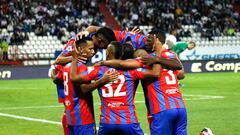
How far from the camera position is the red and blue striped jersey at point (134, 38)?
10468 mm

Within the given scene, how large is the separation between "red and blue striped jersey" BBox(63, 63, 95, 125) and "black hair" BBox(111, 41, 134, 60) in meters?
0.53

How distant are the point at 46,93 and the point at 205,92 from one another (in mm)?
6378

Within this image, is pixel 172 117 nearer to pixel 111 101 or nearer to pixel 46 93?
pixel 111 101

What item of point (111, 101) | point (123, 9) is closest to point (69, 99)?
point (111, 101)

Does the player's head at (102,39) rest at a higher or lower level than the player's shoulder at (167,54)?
higher

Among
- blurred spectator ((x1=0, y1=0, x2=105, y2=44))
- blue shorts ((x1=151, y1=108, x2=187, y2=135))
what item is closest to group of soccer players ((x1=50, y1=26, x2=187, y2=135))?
blue shorts ((x1=151, y1=108, x2=187, y2=135))

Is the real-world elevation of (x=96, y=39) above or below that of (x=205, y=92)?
above

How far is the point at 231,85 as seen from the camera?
28094 mm

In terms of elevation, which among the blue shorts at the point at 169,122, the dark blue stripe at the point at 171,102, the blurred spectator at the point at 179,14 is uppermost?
the dark blue stripe at the point at 171,102

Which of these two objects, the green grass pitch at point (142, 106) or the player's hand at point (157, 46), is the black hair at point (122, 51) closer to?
the player's hand at point (157, 46)

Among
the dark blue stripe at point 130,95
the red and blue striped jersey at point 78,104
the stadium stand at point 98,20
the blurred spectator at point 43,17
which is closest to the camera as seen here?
the dark blue stripe at point 130,95

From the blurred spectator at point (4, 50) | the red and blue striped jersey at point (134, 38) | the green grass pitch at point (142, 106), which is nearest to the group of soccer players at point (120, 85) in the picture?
the red and blue striped jersey at point (134, 38)

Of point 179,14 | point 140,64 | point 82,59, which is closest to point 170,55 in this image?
point 140,64

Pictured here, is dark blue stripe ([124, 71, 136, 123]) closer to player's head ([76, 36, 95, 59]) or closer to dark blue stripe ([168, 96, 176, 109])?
player's head ([76, 36, 95, 59])
